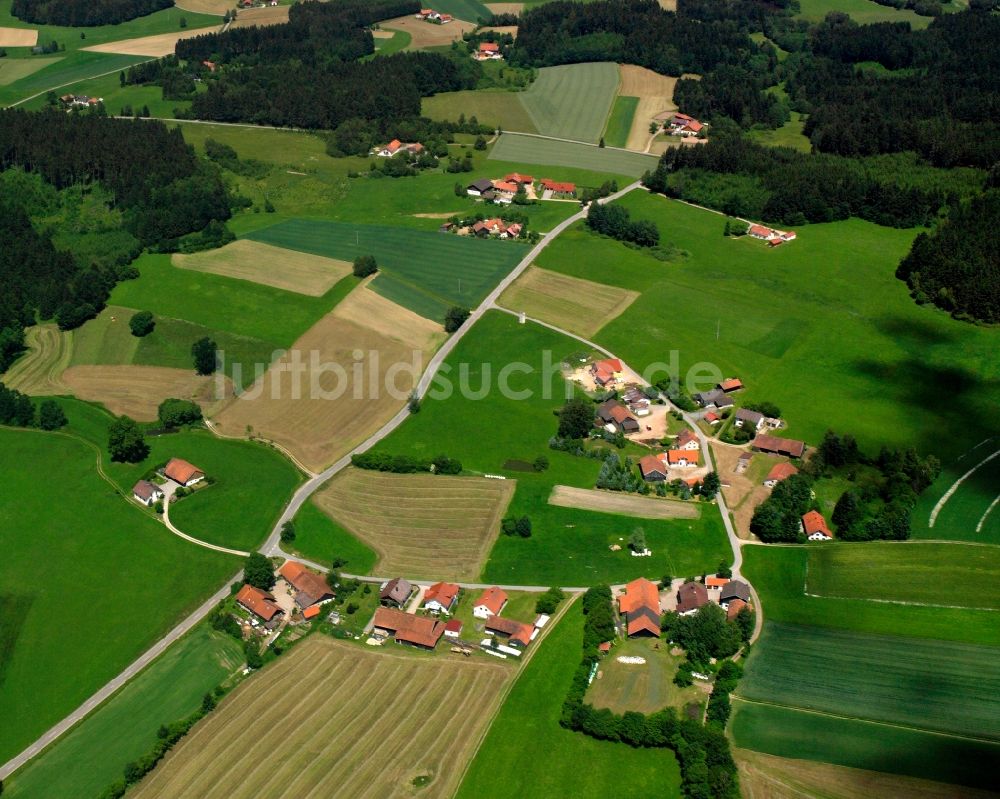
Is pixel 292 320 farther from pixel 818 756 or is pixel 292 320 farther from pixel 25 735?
pixel 818 756

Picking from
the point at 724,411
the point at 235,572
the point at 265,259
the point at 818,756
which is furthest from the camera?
the point at 265,259

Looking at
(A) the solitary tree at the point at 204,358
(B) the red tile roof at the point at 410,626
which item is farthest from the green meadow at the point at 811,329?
(A) the solitary tree at the point at 204,358

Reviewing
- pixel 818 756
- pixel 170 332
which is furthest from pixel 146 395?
pixel 818 756

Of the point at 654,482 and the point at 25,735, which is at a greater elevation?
the point at 654,482

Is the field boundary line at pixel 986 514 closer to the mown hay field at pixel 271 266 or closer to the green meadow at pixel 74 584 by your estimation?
the green meadow at pixel 74 584

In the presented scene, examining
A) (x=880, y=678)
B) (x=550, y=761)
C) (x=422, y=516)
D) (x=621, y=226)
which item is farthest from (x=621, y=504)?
(x=621, y=226)

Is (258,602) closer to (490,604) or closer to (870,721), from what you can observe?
(490,604)

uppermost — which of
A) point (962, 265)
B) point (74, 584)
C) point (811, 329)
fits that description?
point (962, 265)
